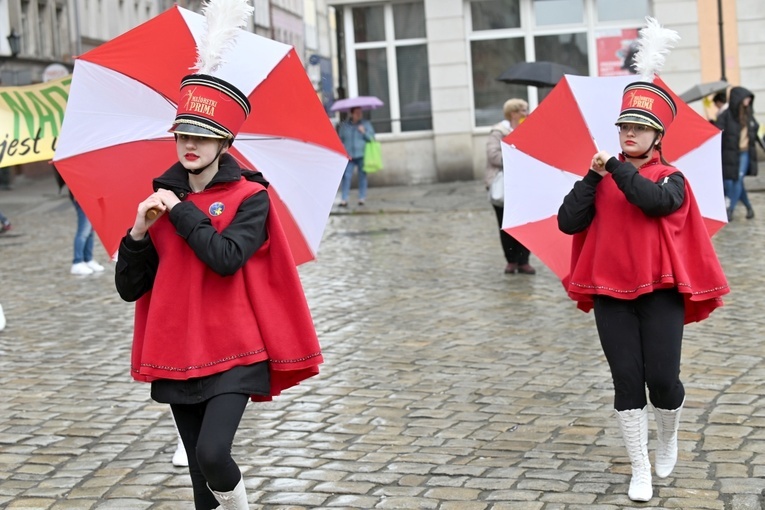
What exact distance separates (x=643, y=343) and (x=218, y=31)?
2.20 meters

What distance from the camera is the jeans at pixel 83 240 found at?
47.6 feet

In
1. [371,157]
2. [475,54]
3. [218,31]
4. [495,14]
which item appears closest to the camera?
[218,31]

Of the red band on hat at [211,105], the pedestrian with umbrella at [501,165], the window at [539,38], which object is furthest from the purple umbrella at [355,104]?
the red band on hat at [211,105]

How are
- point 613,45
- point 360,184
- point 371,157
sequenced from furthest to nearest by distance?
point 613,45 < point 371,157 < point 360,184

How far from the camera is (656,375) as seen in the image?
537 cm

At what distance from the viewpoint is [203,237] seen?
164 inches

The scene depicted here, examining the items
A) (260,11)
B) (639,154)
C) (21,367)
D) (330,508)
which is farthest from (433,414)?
(260,11)

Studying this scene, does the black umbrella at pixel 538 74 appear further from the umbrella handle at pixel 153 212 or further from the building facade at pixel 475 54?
the umbrella handle at pixel 153 212

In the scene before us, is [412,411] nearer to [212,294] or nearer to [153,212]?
[212,294]

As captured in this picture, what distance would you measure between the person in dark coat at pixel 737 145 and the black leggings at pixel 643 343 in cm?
1222

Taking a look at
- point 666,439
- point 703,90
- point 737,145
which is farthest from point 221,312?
point 703,90

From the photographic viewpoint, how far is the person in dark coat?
17.3 meters

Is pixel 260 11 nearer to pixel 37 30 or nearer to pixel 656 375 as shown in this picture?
pixel 37 30

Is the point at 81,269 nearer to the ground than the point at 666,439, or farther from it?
farther from it
